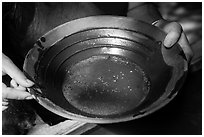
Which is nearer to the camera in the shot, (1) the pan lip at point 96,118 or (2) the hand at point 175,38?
(1) the pan lip at point 96,118

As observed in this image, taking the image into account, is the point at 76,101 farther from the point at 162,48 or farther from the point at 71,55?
the point at 162,48

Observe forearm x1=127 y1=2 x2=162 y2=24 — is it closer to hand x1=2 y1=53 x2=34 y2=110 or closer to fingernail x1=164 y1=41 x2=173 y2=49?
fingernail x1=164 y1=41 x2=173 y2=49

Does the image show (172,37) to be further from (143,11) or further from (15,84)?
(15,84)

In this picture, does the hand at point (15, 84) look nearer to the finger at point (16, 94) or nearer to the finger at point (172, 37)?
the finger at point (16, 94)

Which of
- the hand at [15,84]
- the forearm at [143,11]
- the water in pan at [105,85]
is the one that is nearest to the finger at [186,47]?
the water in pan at [105,85]

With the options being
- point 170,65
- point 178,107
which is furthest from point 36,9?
point 178,107

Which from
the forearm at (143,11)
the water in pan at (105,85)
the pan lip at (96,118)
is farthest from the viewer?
the forearm at (143,11)

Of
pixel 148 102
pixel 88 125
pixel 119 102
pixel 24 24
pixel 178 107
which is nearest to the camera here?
pixel 148 102
